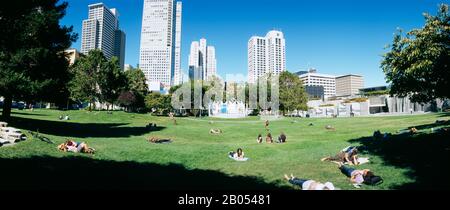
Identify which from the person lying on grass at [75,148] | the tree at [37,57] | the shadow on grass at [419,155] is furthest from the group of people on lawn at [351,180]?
the tree at [37,57]

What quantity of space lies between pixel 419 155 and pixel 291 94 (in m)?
65.1

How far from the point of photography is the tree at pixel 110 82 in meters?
70.2

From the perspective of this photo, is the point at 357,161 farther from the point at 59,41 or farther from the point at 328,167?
the point at 59,41

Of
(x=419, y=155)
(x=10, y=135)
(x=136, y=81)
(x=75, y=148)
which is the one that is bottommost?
(x=419, y=155)

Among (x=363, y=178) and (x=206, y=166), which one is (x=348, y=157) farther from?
(x=206, y=166)

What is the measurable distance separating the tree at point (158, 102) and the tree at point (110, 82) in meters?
8.94

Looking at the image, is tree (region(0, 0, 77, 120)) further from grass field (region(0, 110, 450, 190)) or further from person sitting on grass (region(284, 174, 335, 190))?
person sitting on grass (region(284, 174, 335, 190))

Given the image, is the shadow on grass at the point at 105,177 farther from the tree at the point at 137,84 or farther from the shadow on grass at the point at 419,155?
the tree at the point at 137,84

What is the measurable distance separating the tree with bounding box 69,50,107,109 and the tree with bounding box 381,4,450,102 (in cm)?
6601

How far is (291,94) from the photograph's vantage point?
3199 inches

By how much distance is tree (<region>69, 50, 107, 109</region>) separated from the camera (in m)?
66.8

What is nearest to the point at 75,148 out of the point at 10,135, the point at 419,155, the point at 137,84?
the point at 10,135
